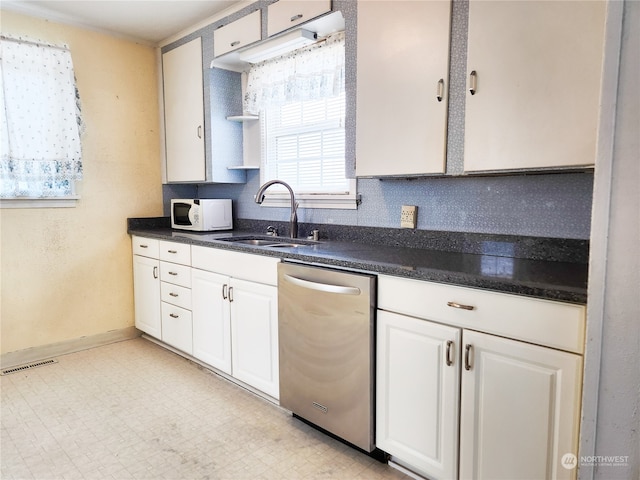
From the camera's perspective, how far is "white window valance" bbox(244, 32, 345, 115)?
8.48 feet

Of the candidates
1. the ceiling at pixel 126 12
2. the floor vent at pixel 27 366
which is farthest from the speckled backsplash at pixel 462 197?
the floor vent at pixel 27 366

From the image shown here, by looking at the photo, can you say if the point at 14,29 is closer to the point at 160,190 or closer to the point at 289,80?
the point at 160,190

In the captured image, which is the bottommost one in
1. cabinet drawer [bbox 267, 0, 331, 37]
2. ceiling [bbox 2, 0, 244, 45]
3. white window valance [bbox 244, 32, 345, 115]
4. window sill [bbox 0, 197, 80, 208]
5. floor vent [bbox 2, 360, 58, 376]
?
floor vent [bbox 2, 360, 58, 376]

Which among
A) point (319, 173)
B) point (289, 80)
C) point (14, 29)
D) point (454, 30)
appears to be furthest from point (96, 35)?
point (454, 30)

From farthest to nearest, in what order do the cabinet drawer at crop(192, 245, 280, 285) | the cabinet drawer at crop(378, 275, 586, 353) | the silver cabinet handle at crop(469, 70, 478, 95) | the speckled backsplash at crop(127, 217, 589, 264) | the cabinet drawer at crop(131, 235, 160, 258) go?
1. the cabinet drawer at crop(131, 235, 160, 258)
2. the cabinet drawer at crop(192, 245, 280, 285)
3. the speckled backsplash at crop(127, 217, 589, 264)
4. the silver cabinet handle at crop(469, 70, 478, 95)
5. the cabinet drawer at crop(378, 275, 586, 353)

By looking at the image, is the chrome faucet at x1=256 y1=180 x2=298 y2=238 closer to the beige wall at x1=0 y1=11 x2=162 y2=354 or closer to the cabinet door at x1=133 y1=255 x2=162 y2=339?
the cabinet door at x1=133 y1=255 x2=162 y2=339

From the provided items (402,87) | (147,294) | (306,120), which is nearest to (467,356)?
(402,87)

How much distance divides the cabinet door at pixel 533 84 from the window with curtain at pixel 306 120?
1001 millimetres

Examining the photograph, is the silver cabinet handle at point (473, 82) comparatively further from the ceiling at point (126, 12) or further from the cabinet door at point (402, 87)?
the ceiling at point (126, 12)

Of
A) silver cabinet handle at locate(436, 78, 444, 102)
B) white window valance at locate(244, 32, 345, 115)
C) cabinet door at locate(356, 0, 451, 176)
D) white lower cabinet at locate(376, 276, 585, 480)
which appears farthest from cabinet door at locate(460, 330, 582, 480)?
white window valance at locate(244, 32, 345, 115)

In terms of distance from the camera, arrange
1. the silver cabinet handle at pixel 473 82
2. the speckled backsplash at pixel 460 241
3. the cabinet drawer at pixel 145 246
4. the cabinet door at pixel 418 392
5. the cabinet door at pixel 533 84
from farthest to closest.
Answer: the cabinet drawer at pixel 145 246 → the speckled backsplash at pixel 460 241 → the silver cabinet handle at pixel 473 82 → the cabinet door at pixel 418 392 → the cabinet door at pixel 533 84

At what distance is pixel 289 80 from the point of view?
112 inches

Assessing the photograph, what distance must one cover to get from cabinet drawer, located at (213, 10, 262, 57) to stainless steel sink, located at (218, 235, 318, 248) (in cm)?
125

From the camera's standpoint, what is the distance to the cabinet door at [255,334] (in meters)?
2.26
